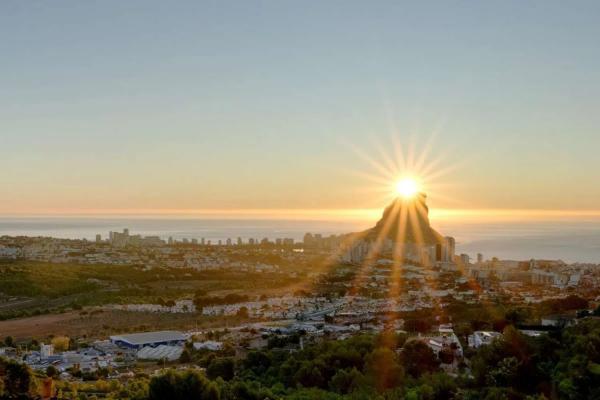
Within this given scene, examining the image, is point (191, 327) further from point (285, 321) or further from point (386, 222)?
point (386, 222)

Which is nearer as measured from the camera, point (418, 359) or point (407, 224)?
point (418, 359)

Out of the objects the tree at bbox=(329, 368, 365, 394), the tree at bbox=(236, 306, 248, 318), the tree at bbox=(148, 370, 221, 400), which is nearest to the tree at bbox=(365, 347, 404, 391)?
the tree at bbox=(329, 368, 365, 394)

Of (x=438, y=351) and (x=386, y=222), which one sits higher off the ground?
(x=386, y=222)

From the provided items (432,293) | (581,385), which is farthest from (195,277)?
(581,385)

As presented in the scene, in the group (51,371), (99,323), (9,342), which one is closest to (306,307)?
(99,323)

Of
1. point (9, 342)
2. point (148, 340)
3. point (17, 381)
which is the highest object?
point (17, 381)

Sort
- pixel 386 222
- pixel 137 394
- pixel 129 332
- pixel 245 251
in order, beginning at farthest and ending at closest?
1. pixel 245 251
2. pixel 386 222
3. pixel 129 332
4. pixel 137 394

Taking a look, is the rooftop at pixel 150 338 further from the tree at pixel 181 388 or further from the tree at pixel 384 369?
the tree at pixel 181 388

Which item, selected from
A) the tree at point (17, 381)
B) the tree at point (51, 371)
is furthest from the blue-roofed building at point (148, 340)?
the tree at point (17, 381)

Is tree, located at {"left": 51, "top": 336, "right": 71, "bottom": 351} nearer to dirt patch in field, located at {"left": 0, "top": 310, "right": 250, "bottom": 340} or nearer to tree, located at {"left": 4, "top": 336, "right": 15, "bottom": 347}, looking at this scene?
tree, located at {"left": 4, "top": 336, "right": 15, "bottom": 347}

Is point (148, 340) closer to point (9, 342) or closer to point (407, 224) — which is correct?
A: point (9, 342)

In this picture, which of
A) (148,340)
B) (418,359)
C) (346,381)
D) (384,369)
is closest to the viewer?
(346,381)
